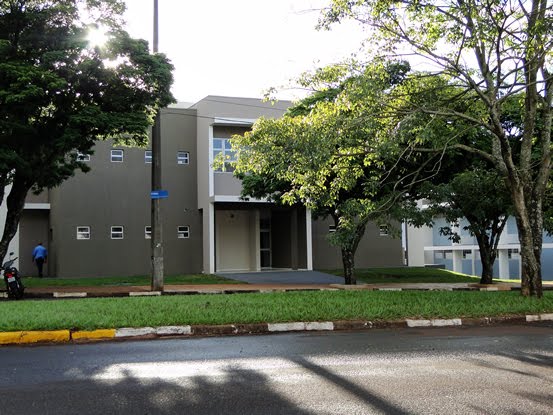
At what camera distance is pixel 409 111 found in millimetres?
11836

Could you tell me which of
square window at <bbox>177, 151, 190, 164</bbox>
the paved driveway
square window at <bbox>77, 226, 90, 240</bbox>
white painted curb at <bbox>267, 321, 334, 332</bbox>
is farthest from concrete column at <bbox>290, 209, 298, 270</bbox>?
white painted curb at <bbox>267, 321, 334, 332</bbox>

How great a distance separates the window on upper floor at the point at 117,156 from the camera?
2522cm

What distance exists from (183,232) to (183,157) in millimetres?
3601

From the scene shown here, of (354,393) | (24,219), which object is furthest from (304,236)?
(354,393)

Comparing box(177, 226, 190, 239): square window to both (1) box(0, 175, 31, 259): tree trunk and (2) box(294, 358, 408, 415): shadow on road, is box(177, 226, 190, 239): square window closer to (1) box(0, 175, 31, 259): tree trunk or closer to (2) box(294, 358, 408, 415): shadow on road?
(1) box(0, 175, 31, 259): tree trunk

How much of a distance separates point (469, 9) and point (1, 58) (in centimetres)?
1203

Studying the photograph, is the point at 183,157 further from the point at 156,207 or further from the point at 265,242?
the point at 156,207

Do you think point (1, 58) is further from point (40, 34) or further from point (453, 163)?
point (453, 163)

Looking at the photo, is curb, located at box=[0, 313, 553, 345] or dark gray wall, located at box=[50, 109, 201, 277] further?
dark gray wall, located at box=[50, 109, 201, 277]

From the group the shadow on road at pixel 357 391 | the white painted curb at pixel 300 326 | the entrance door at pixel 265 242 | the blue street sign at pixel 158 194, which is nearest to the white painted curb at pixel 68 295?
the blue street sign at pixel 158 194

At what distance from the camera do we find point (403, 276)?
24.0 m

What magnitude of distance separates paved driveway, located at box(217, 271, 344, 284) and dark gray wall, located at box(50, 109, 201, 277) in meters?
3.27

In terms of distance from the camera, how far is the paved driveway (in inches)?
837

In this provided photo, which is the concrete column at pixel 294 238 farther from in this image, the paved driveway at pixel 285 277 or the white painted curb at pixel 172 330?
the white painted curb at pixel 172 330
